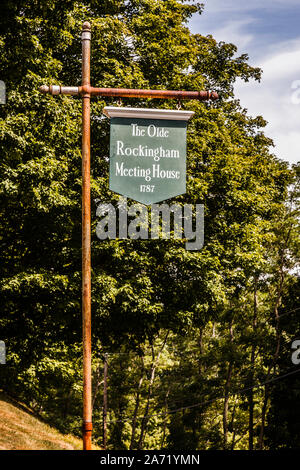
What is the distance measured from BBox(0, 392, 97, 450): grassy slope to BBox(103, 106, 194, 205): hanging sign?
30.0 ft

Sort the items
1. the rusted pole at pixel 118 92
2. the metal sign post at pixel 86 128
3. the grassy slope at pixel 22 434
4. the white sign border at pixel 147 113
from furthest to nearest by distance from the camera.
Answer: the grassy slope at pixel 22 434, the rusted pole at pixel 118 92, the metal sign post at pixel 86 128, the white sign border at pixel 147 113

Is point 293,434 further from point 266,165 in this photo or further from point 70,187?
point 70,187

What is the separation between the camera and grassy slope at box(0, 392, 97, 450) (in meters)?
14.1

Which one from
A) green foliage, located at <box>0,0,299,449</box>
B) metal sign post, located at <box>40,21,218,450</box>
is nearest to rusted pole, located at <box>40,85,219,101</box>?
metal sign post, located at <box>40,21,218,450</box>

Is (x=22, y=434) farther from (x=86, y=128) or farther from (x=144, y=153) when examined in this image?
(x=144, y=153)

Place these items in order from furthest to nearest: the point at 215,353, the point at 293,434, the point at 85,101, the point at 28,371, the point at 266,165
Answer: the point at 215,353, the point at 293,434, the point at 266,165, the point at 28,371, the point at 85,101

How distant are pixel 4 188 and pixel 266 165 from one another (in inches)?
541

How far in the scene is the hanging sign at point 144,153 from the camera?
654 centimetres

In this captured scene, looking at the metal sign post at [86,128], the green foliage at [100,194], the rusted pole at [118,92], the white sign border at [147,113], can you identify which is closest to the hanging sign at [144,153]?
the white sign border at [147,113]

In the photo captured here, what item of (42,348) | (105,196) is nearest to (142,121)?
(105,196)

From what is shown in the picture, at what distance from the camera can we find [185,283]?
1764 centimetres

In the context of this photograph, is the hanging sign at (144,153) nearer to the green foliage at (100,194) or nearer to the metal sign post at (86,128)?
the metal sign post at (86,128)

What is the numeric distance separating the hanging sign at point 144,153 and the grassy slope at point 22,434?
9.13 metres

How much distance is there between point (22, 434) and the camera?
51.5ft
